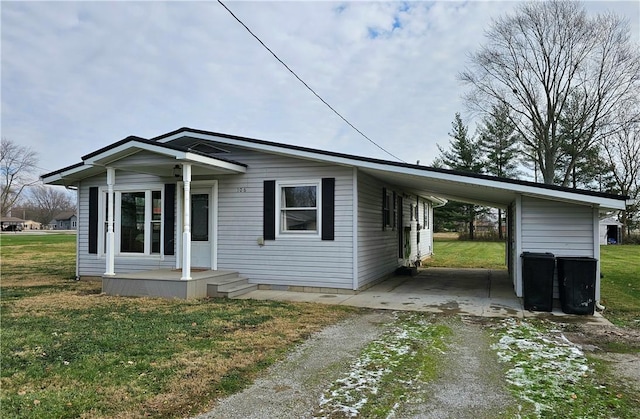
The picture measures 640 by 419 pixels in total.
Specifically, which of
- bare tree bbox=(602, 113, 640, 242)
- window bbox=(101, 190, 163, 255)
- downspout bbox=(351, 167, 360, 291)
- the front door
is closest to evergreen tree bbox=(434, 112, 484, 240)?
bare tree bbox=(602, 113, 640, 242)

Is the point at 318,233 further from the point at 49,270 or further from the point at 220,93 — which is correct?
the point at 49,270

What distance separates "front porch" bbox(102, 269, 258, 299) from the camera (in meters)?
8.19

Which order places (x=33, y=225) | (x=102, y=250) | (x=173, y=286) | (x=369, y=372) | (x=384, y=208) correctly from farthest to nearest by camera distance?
(x=33, y=225)
(x=384, y=208)
(x=102, y=250)
(x=173, y=286)
(x=369, y=372)

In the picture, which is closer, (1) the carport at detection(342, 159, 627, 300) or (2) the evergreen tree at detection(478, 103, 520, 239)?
(1) the carport at detection(342, 159, 627, 300)

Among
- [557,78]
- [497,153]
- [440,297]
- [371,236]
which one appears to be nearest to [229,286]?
[371,236]

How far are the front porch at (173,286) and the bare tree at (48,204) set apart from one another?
94838 millimetres

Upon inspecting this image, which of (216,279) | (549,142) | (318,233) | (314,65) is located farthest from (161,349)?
(549,142)

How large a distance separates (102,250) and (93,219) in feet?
2.82

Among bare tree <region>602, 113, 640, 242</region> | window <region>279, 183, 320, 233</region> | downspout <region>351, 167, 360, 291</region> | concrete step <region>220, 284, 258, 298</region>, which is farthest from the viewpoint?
bare tree <region>602, 113, 640, 242</region>

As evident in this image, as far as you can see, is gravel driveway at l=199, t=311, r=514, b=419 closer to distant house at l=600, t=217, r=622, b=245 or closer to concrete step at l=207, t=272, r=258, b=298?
concrete step at l=207, t=272, r=258, b=298

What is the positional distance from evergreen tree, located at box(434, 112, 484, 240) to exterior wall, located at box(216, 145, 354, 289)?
28.3 meters

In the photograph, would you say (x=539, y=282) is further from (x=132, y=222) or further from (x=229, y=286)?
(x=132, y=222)

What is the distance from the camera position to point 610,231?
35625mm

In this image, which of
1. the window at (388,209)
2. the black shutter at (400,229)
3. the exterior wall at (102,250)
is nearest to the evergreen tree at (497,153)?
the black shutter at (400,229)
